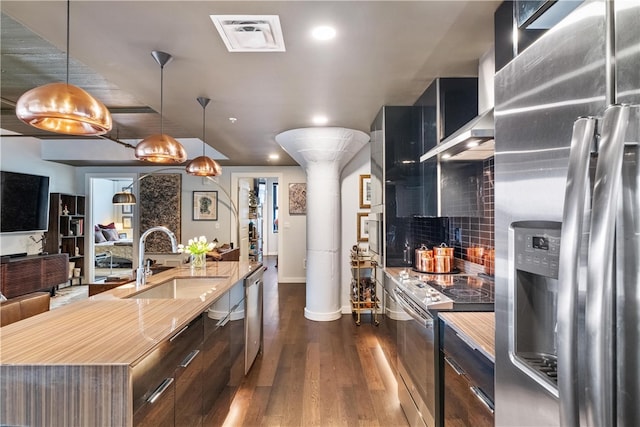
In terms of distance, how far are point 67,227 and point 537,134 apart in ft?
25.8

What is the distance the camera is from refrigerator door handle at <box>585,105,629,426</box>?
498 mm

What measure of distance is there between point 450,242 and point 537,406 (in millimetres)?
2290

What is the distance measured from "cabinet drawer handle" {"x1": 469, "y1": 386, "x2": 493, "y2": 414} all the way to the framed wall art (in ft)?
18.5

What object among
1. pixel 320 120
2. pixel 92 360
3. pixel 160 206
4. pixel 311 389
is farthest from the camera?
pixel 160 206

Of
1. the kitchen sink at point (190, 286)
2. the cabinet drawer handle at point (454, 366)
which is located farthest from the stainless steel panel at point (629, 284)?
the kitchen sink at point (190, 286)

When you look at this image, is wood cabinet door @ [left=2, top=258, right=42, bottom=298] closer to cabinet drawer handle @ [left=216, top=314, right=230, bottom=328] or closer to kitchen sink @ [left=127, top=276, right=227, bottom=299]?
kitchen sink @ [left=127, top=276, right=227, bottom=299]

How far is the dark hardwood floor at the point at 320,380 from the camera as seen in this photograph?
2.24 metres

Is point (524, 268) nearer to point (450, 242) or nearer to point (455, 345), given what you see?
point (455, 345)

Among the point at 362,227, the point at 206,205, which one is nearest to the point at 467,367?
the point at 362,227

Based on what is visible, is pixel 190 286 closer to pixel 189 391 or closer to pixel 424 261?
pixel 189 391

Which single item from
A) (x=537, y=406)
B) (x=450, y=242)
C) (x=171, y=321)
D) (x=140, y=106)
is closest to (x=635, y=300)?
(x=537, y=406)

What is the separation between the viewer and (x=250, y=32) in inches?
72.2

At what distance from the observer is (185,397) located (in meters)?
1.49

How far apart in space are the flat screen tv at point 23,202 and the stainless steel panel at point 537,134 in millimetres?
6704
